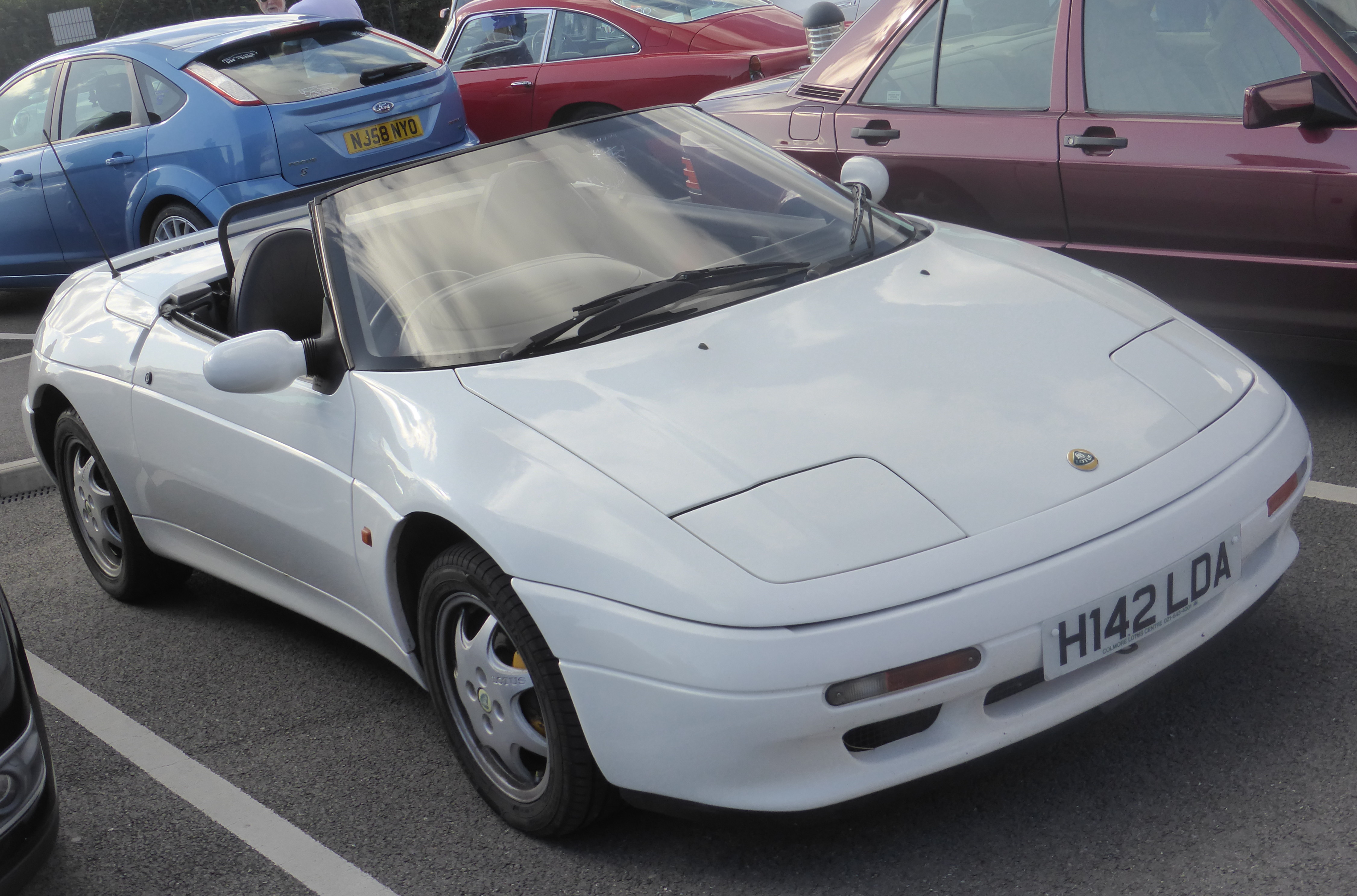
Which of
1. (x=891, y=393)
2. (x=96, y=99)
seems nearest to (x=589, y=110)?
(x=96, y=99)

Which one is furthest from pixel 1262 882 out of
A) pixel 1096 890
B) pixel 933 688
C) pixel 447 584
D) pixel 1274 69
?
pixel 1274 69

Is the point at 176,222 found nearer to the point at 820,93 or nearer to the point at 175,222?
the point at 175,222

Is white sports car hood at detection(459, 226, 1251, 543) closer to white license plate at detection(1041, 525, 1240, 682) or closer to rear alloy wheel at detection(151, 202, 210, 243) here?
white license plate at detection(1041, 525, 1240, 682)

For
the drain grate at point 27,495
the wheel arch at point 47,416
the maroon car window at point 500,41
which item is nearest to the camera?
the wheel arch at point 47,416

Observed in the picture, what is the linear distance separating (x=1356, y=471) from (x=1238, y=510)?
65.4 inches

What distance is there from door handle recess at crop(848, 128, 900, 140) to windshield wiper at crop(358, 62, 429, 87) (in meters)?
3.44

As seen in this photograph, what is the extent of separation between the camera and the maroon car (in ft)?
13.7

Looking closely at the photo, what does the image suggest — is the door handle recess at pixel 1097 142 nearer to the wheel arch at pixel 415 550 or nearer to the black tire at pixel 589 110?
the wheel arch at pixel 415 550

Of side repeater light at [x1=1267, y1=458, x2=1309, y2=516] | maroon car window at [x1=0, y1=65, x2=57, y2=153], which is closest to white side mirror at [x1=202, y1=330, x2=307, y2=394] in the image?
side repeater light at [x1=1267, y1=458, x2=1309, y2=516]

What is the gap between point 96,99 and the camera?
26.8ft

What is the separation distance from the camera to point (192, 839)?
3.04m

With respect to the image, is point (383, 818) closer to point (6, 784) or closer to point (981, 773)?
point (6, 784)

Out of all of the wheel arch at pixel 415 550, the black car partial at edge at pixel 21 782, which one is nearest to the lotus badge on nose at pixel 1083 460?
the wheel arch at pixel 415 550

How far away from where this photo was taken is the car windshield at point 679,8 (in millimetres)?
8656
